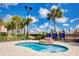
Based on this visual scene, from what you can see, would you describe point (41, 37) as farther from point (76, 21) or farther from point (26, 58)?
point (76, 21)

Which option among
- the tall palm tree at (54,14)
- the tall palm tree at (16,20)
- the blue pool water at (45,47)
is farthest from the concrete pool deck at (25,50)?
the tall palm tree at (54,14)

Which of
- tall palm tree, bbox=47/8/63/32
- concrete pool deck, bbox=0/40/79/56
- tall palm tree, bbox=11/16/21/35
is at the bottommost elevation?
concrete pool deck, bbox=0/40/79/56

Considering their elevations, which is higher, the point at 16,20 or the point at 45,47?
the point at 16,20

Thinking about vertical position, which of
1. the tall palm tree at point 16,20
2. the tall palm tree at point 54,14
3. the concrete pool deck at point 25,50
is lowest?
the concrete pool deck at point 25,50

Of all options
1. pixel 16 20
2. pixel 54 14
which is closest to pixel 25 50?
pixel 16 20

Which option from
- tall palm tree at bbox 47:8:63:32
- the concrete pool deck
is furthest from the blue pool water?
tall palm tree at bbox 47:8:63:32

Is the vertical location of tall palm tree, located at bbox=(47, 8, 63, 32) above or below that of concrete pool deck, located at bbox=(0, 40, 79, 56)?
above

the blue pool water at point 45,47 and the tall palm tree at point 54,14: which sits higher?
the tall palm tree at point 54,14

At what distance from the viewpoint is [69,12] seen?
348cm

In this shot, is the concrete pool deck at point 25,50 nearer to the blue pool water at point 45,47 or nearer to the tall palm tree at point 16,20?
the blue pool water at point 45,47

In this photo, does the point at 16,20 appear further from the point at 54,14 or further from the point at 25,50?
the point at 54,14

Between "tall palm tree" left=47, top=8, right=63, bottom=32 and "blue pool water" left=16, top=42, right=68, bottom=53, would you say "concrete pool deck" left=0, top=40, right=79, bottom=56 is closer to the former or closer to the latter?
"blue pool water" left=16, top=42, right=68, bottom=53

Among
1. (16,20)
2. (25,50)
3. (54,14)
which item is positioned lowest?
(25,50)

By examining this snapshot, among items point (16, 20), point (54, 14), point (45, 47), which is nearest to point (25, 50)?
point (45, 47)
